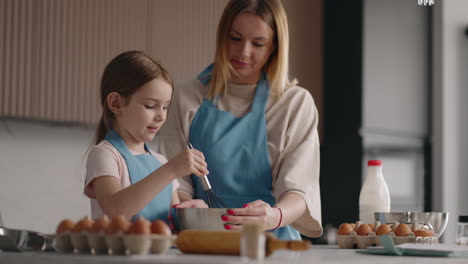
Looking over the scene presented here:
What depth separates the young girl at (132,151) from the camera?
152cm

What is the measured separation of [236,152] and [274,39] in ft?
1.26

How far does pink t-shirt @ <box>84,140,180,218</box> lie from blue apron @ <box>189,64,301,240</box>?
0.49 meters

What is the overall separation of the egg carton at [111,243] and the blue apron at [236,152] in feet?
3.06

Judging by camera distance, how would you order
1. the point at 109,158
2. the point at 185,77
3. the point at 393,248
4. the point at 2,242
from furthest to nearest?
the point at 185,77 → the point at 109,158 → the point at 393,248 → the point at 2,242

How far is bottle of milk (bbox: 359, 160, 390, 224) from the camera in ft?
7.04

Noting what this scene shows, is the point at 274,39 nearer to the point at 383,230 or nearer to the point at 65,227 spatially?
the point at 383,230

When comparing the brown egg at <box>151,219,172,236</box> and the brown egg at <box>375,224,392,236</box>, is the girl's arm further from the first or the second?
the brown egg at <box>375,224,392,236</box>

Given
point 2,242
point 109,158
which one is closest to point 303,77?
point 109,158

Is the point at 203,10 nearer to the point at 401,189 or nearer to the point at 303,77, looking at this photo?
the point at 303,77

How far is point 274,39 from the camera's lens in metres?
2.19

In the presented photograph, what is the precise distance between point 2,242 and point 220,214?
0.46 meters

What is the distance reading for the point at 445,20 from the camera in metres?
4.64

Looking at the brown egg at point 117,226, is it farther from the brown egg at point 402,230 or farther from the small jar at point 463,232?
the small jar at point 463,232

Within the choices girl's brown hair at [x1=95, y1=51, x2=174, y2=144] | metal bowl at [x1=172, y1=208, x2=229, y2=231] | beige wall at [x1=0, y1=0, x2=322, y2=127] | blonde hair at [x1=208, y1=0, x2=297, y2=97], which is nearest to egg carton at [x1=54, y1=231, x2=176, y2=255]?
metal bowl at [x1=172, y1=208, x2=229, y2=231]
